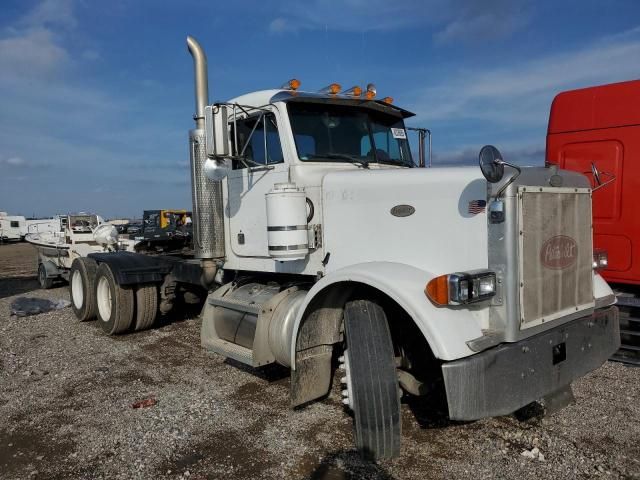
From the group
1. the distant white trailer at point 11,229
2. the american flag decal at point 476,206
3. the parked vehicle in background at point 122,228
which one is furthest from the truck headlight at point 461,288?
the distant white trailer at point 11,229

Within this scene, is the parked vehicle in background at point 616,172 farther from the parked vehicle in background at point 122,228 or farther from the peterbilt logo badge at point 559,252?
the parked vehicle in background at point 122,228

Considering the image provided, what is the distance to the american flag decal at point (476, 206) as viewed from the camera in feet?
11.0

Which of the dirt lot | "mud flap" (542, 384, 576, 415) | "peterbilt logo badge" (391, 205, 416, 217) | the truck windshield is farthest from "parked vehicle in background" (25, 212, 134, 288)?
"mud flap" (542, 384, 576, 415)

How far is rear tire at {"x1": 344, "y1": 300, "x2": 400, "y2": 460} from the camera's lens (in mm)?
3424

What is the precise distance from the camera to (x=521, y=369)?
3.18 metres

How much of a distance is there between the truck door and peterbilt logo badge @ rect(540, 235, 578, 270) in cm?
219

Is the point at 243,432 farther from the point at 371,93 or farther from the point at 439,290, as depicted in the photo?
the point at 371,93

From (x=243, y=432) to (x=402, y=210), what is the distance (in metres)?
2.08

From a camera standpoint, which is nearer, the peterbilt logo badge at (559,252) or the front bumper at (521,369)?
the front bumper at (521,369)

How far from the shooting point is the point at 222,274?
572 centimetres

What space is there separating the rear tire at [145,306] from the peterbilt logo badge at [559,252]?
5.35 metres

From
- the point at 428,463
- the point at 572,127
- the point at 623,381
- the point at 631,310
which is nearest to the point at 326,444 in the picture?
the point at 428,463

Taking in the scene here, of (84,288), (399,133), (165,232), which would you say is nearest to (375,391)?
(399,133)

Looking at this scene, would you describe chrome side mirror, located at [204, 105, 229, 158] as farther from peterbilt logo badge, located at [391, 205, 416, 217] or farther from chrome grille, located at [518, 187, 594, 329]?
chrome grille, located at [518, 187, 594, 329]
